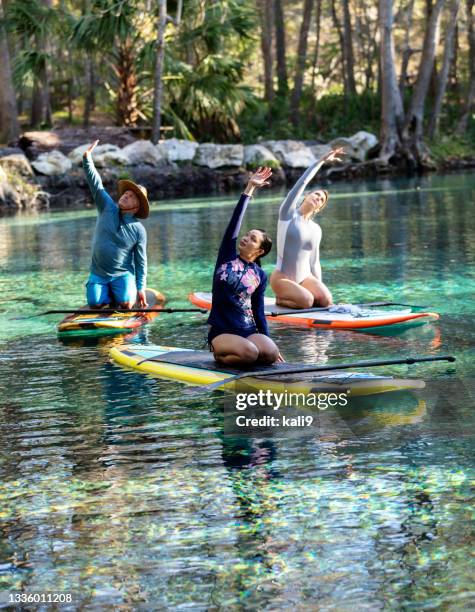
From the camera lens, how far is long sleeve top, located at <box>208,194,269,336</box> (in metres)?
7.63

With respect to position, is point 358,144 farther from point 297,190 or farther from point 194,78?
point 297,190

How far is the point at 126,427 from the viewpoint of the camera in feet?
24.1

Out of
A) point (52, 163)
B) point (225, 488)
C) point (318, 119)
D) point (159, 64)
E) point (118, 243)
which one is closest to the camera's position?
point (225, 488)

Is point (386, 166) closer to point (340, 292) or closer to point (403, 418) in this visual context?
point (340, 292)

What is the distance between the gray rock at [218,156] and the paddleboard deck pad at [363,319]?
78.9 ft

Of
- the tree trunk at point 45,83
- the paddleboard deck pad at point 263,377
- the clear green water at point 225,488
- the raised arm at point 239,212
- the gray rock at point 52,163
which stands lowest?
the clear green water at point 225,488

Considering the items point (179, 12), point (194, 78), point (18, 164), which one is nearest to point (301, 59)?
point (194, 78)

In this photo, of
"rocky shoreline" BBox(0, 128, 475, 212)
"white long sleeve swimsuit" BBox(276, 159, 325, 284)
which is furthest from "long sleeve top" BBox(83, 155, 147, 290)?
"rocky shoreline" BBox(0, 128, 475, 212)

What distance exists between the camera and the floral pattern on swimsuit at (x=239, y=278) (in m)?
7.64

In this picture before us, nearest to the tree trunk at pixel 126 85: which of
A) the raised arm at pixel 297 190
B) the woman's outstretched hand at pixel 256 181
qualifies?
the raised arm at pixel 297 190

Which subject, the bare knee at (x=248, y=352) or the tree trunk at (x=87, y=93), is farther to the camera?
the tree trunk at (x=87, y=93)

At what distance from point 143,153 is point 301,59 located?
9.78 metres

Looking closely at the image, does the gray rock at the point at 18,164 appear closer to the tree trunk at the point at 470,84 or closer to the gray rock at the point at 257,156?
the gray rock at the point at 257,156

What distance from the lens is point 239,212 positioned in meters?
7.28
